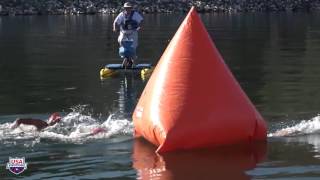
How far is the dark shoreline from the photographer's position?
6775cm

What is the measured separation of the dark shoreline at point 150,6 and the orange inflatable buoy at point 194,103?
5805 centimetres

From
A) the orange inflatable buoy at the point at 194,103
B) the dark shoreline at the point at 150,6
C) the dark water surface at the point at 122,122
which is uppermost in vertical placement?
the orange inflatable buoy at the point at 194,103

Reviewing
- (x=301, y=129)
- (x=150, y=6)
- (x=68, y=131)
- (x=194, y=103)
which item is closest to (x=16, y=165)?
(x=68, y=131)

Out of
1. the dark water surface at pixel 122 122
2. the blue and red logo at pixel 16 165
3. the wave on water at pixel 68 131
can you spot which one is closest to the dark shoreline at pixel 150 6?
the dark water surface at pixel 122 122

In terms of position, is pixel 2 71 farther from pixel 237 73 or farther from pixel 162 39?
pixel 162 39

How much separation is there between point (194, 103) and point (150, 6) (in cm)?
6486

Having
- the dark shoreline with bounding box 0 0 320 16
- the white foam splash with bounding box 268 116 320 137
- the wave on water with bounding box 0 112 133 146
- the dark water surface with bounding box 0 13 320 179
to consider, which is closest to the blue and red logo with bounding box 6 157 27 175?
the dark water surface with bounding box 0 13 320 179

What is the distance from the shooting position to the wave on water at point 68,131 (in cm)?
908

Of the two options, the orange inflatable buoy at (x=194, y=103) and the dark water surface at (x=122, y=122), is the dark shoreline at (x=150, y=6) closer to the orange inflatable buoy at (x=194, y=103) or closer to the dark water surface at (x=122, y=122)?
the dark water surface at (x=122, y=122)

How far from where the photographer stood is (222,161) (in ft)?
26.0

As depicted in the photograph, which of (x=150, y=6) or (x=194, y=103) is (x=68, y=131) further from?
(x=150, y=6)

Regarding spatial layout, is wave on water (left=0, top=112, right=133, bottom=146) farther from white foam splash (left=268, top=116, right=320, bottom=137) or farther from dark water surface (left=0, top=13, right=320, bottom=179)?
white foam splash (left=268, top=116, right=320, bottom=137)

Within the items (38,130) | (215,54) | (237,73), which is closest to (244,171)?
(215,54)

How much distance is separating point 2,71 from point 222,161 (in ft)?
37.5
